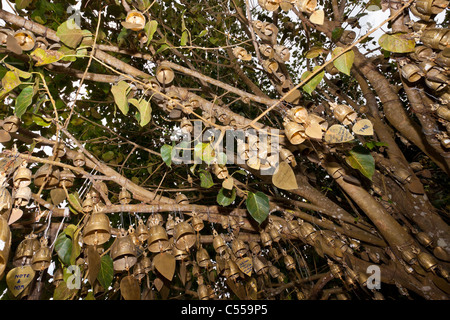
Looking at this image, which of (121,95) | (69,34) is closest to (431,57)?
(121,95)

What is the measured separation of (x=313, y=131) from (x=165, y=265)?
38.6 inches

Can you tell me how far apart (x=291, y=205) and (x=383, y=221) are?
0.75 m

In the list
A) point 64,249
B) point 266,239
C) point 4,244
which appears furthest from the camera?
point 266,239

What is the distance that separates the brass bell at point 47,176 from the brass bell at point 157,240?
571mm

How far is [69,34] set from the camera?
129cm

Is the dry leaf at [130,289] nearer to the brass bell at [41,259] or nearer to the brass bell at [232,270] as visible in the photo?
the brass bell at [41,259]

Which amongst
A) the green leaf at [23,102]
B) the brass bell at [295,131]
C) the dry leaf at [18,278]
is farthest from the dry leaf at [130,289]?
the brass bell at [295,131]

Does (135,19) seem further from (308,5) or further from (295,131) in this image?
(295,131)

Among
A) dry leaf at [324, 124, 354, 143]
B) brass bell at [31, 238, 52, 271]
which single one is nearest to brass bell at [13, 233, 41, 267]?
brass bell at [31, 238, 52, 271]

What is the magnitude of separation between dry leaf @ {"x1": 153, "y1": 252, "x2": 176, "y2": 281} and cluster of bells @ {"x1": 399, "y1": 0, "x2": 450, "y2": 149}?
1.49 m

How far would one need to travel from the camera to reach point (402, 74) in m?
1.28

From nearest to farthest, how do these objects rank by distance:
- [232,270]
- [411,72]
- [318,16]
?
[318,16], [411,72], [232,270]

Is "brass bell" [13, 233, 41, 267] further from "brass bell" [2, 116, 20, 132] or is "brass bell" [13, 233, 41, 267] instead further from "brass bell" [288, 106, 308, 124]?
"brass bell" [288, 106, 308, 124]

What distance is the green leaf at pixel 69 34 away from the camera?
4.18ft
